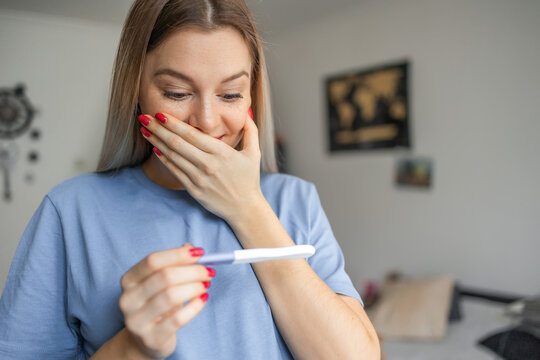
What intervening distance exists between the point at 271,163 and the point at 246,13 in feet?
0.97

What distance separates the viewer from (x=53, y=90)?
3645 millimetres

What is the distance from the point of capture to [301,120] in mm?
3824

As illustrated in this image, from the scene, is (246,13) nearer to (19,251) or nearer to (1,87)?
(19,251)

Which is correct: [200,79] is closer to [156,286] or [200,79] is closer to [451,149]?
Answer: [156,286]

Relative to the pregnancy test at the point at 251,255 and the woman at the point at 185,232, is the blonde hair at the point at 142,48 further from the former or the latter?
the pregnancy test at the point at 251,255

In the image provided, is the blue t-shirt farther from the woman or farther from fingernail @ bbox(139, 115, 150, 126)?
fingernail @ bbox(139, 115, 150, 126)

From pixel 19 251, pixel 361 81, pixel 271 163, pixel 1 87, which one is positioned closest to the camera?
pixel 19 251

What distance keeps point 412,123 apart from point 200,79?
8.48 ft

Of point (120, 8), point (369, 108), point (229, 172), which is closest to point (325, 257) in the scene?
point (229, 172)

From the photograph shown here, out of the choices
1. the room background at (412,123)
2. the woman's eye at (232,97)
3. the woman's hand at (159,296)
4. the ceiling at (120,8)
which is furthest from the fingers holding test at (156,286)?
the ceiling at (120,8)

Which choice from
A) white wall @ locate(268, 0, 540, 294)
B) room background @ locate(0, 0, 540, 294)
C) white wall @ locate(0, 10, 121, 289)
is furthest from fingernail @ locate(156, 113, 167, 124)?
white wall @ locate(0, 10, 121, 289)

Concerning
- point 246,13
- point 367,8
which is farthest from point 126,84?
point 367,8

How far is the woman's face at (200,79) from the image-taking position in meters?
0.65

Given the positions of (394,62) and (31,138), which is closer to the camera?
(394,62)
